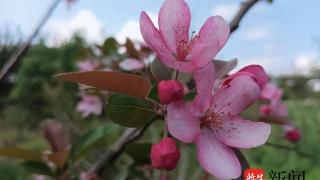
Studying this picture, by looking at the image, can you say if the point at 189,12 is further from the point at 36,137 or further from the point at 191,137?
the point at 36,137

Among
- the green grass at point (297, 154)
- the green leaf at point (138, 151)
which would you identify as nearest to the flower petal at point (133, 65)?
the green leaf at point (138, 151)

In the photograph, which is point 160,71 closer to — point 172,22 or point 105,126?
point 172,22

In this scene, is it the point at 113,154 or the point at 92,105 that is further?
the point at 92,105

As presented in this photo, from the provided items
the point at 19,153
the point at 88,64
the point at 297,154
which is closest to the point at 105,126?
the point at 19,153

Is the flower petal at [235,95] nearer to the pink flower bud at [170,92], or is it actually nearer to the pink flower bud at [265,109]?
the pink flower bud at [170,92]

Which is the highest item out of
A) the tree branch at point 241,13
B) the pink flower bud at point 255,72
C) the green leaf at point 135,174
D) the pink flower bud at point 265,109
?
the tree branch at point 241,13

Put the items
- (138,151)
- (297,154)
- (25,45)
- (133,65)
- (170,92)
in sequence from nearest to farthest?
(170,92) → (25,45) → (138,151) → (133,65) → (297,154)
